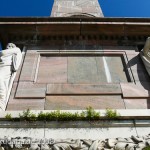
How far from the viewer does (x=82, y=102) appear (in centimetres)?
811

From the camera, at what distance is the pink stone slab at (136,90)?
838 cm

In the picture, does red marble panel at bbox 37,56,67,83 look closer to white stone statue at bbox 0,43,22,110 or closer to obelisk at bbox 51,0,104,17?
white stone statue at bbox 0,43,22,110

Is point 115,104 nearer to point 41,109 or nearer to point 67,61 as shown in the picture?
point 41,109

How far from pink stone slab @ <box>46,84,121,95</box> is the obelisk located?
831cm

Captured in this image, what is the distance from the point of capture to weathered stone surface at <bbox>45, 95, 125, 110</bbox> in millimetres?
Result: 7965

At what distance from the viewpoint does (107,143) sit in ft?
21.4

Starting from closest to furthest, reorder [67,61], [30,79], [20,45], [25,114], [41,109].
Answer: [25,114] < [41,109] < [30,79] < [67,61] < [20,45]

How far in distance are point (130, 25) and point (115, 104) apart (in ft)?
12.9

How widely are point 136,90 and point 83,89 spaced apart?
1410 millimetres

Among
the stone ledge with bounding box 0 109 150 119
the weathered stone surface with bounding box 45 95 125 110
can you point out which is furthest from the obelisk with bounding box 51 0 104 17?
the stone ledge with bounding box 0 109 150 119

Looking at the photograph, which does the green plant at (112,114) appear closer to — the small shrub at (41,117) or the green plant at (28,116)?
the small shrub at (41,117)

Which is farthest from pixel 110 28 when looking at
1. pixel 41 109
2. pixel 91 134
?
pixel 91 134

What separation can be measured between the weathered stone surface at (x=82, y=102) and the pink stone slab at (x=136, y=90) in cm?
30

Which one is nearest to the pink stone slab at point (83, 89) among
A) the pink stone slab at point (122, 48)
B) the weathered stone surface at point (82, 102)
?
the weathered stone surface at point (82, 102)
